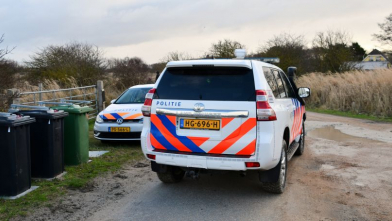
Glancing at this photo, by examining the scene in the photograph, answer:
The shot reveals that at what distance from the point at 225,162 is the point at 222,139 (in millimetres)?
281

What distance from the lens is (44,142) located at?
18.4ft

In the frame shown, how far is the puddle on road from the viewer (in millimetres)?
9961

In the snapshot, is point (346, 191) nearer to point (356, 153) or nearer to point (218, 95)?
point (218, 95)

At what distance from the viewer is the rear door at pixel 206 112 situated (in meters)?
4.51

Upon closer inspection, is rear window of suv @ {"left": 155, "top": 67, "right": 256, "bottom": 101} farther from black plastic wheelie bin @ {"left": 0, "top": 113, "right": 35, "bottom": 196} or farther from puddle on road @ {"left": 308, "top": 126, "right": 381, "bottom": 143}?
puddle on road @ {"left": 308, "top": 126, "right": 381, "bottom": 143}

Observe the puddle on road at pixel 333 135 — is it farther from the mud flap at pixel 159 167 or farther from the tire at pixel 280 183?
the mud flap at pixel 159 167

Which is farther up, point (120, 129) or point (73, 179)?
point (120, 129)

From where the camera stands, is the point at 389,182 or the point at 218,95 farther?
the point at 389,182

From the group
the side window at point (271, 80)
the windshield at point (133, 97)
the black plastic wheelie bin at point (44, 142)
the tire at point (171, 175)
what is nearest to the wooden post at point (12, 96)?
the windshield at point (133, 97)

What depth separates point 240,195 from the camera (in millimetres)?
5207

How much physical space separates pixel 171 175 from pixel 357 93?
51.4ft

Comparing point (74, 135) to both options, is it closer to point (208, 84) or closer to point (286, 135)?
point (208, 84)

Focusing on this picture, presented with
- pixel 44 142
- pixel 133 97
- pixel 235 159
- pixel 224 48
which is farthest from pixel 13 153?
pixel 224 48

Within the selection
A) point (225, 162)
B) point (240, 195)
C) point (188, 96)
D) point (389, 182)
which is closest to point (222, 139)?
point (225, 162)
